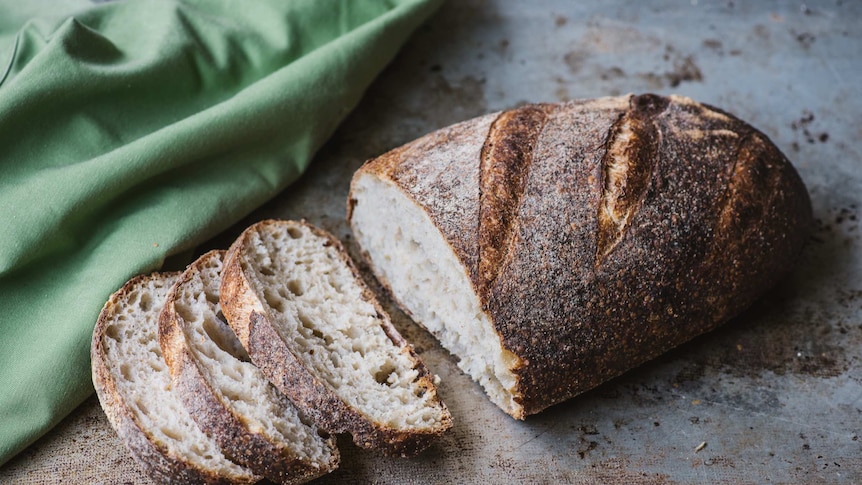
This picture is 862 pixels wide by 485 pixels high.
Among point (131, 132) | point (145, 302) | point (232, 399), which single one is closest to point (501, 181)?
point (232, 399)

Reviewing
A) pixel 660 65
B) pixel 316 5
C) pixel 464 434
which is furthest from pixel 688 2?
pixel 464 434

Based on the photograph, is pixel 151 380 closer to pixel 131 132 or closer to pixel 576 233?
pixel 131 132

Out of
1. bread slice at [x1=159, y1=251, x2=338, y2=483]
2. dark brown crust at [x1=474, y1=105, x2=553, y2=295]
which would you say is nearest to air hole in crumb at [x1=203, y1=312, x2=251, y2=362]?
bread slice at [x1=159, y1=251, x2=338, y2=483]

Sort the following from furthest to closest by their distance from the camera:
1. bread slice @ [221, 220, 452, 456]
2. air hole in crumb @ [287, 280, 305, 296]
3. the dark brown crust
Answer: air hole in crumb @ [287, 280, 305, 296]
the dark brown crust
bread slice @ [221, 220, 452, 456]

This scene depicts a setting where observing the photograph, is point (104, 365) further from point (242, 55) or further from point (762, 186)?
point (762, 186)

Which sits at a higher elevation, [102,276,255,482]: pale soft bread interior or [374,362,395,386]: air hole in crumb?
[102,276,255,482]: pale soft bread interior

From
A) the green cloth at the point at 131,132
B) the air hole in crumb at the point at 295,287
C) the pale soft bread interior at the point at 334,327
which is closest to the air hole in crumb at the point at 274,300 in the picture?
the pale soft bread interior at the point at 334,327

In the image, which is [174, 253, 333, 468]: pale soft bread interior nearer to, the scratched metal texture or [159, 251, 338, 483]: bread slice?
[159, 251, 338, 483]: bread slice
